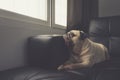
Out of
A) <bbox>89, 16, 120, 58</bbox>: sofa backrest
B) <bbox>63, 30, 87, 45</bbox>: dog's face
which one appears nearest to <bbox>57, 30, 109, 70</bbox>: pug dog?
<bbox>63, 30, 87, 45</bbox>: dog's face

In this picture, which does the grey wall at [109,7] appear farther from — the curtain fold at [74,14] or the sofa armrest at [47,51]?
the sofa armrest at [47,51]

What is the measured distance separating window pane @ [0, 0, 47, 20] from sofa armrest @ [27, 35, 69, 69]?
1.22ft

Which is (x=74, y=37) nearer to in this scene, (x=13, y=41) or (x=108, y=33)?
(x=13, y=41)

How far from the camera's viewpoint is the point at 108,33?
97.4 inches

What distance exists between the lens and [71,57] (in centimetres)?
185

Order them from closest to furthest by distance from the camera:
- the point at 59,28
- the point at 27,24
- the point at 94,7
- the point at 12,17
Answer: the point at 12,17 < the point at 27,24 < the point at 59,28 < the point at 94,7

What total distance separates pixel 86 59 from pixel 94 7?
5.97ft

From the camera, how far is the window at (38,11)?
1.86 metres

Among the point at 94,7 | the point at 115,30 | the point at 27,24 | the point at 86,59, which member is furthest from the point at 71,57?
the point at 94,7

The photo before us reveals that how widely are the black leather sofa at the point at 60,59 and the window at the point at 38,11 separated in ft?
1.05

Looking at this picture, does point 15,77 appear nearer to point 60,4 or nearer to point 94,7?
point 60,4

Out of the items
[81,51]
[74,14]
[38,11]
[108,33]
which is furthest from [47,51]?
[74,14]

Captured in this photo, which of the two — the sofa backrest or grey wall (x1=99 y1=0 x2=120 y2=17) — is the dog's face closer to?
the sofa backrest

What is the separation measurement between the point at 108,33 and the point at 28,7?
3.43ft
